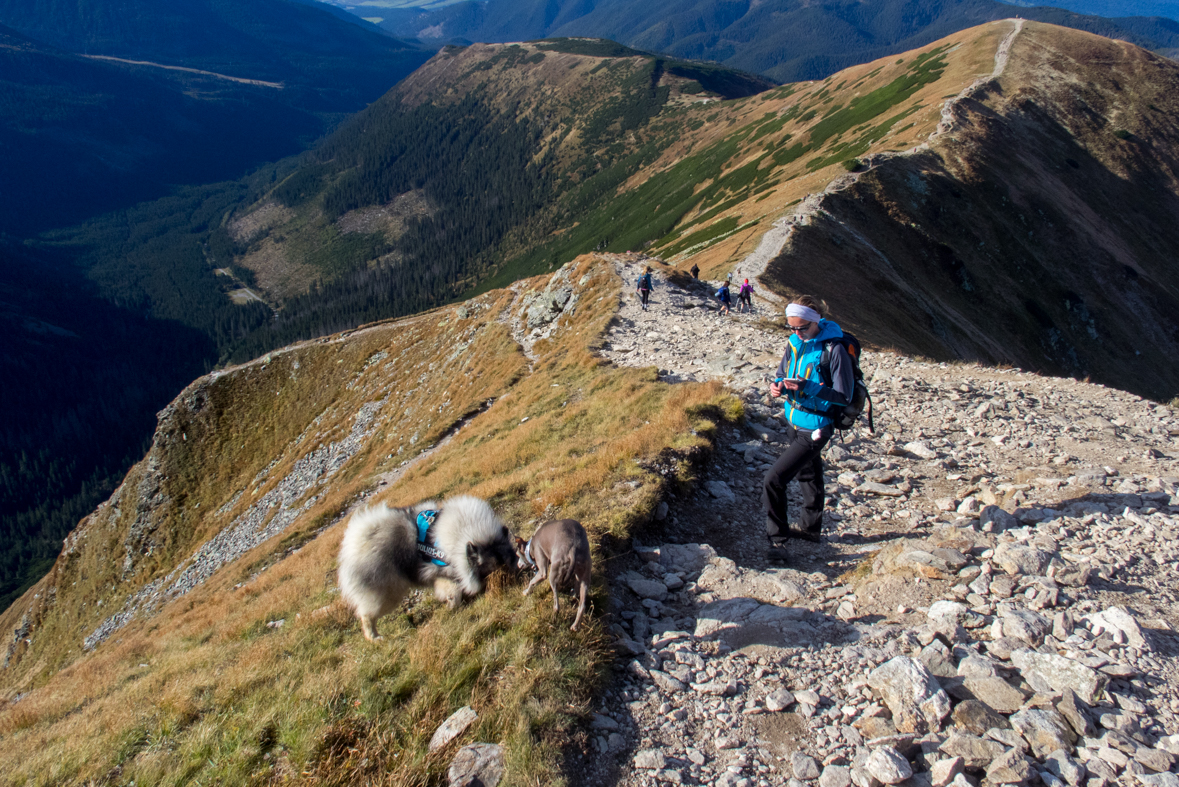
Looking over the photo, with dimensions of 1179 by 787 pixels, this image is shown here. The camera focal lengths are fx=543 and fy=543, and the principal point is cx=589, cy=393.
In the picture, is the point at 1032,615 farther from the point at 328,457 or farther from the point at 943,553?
the point at 328,457

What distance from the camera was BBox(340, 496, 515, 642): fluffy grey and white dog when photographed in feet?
20.9

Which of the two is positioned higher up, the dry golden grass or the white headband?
the white headband

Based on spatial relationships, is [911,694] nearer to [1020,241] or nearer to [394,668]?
[394,668]

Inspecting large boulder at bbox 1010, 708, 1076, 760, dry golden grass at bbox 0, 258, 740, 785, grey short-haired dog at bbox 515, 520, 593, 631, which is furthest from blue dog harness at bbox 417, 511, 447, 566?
large boulder at bbox 1010, 708, 1076, 760

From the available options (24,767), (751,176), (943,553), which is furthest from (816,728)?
(751,176)

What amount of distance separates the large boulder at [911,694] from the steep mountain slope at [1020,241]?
80.0 feet

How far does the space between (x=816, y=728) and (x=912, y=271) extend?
144ft

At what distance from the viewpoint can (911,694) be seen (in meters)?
4.61

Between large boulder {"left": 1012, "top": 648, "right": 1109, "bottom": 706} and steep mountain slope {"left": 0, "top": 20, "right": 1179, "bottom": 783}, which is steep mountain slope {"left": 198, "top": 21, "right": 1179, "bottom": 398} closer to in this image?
steep mountain slope {"left": 0, "top": 20, "right": 1179, "bottom": 783}

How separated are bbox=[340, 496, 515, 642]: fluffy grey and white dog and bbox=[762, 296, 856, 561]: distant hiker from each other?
3.78 m

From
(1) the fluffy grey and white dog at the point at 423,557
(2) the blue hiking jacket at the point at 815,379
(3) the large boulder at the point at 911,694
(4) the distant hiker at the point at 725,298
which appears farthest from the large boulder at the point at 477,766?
(4) the distant hiker at the point at 725,298

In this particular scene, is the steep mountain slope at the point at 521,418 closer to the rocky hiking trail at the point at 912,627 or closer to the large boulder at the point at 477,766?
the large boulder at the point at 477,766

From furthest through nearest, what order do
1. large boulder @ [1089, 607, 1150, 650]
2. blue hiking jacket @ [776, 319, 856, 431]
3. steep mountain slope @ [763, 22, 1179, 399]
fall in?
steep mountain slope @ [763, 22, 1179, 399] → blue hiking jacket @ [776, 319, 856, 431] → large boulder @ [1089, 607, 1150, 650]

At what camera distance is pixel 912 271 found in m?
40.4
